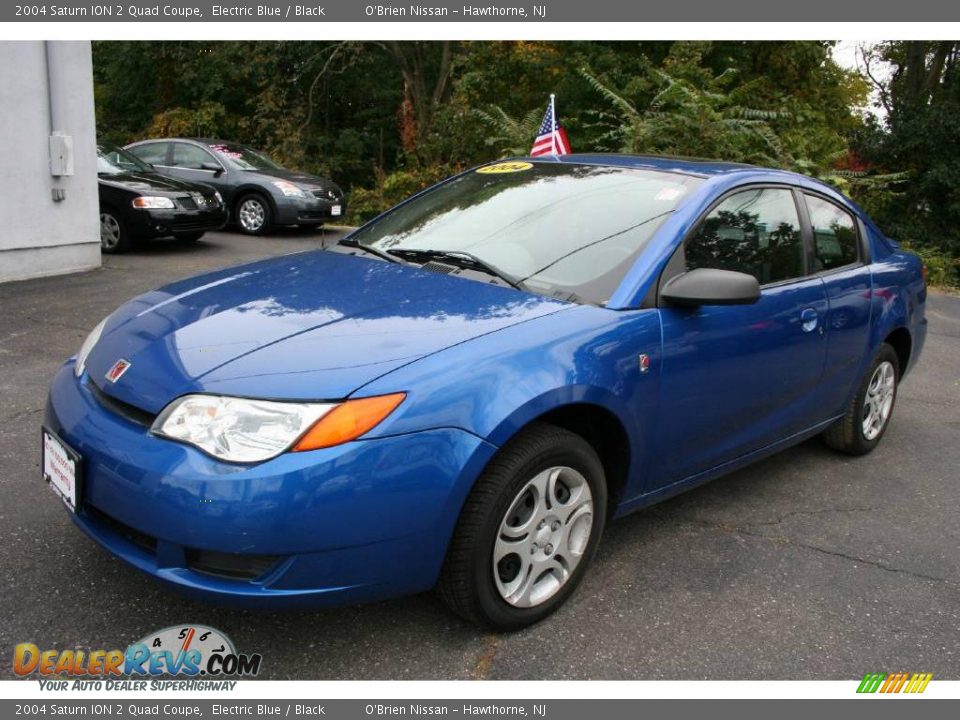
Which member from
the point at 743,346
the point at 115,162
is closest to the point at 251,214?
the point at 115,162

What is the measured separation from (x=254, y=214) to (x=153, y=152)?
206 centimetres

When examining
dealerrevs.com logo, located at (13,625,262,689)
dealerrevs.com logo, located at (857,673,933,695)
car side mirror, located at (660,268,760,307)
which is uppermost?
car side mirror, located at (660,268,760,307)

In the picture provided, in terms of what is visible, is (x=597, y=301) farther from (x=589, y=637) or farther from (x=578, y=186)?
(x=589, y=637)

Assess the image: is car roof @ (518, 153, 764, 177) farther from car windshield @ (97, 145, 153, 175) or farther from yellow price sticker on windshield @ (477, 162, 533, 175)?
car windshield @ (97, 145, 153, 175)

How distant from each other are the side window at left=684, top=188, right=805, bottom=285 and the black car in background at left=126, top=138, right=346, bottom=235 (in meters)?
9.36

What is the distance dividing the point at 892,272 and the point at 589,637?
111 inches

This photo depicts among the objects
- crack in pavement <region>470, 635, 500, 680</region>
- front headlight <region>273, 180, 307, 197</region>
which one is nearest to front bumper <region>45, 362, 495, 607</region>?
crack in pavement <region>470, 635, 500, 680</region>

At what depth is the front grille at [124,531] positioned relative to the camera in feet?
8.14

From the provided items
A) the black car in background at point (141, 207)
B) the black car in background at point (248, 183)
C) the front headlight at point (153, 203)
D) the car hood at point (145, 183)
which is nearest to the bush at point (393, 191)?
the black car in background at point (248, 183)

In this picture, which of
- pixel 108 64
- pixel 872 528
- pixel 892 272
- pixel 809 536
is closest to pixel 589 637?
pixel 809 536

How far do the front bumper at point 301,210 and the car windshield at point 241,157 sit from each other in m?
1.02

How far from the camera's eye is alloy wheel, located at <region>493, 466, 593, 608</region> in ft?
8.89

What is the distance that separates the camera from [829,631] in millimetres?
2949

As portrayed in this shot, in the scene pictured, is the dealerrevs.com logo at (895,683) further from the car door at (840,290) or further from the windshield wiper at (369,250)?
the windshield wiper at (369,250)
